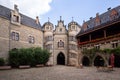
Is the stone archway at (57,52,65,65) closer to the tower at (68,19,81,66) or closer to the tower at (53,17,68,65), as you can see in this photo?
the tower at (53,17,68,65)

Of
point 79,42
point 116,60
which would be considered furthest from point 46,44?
point 116,60

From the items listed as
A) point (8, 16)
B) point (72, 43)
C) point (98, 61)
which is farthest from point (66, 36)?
point (98, 61)

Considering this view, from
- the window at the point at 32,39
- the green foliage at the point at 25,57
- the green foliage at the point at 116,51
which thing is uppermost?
the window at the point at 32,39

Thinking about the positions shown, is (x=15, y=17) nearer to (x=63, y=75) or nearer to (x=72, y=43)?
(x=72, y=43)

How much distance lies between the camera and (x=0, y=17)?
28.4 metres

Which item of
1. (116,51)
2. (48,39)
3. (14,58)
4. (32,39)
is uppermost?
(48,39)

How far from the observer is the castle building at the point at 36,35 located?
96.9ft

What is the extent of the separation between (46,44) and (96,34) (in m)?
17.5

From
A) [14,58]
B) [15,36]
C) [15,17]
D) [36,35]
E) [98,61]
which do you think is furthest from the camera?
[36,35]

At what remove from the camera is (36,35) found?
37.7m

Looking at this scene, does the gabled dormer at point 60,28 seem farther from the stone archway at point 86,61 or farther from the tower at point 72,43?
the stone archway at point 86,61

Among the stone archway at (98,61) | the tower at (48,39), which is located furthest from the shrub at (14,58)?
the tower at (48,39)

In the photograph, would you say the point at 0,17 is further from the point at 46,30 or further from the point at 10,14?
the point at 46,30

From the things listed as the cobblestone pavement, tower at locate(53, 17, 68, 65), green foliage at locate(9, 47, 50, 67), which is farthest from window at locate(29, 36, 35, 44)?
the cobblestone pavement
